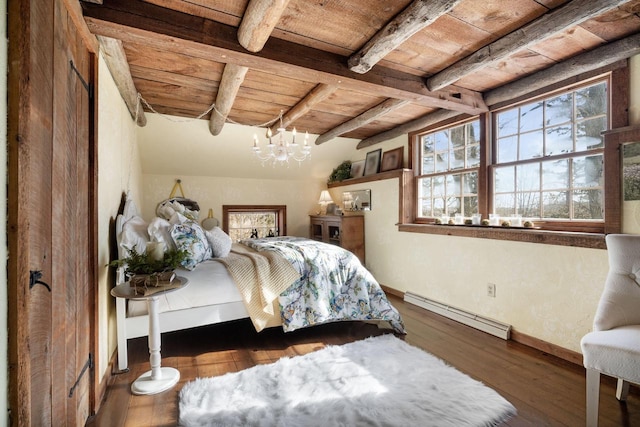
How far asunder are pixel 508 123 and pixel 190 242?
312 cm

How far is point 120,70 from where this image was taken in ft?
7.46

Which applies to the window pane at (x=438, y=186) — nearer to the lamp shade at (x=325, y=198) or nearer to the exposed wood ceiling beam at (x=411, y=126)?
the exposed wood ceiling beam at (x=411, y=126)

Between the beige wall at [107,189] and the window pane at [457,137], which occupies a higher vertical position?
the window pane at [457,137]

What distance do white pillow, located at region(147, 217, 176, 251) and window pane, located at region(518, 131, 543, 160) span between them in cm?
318

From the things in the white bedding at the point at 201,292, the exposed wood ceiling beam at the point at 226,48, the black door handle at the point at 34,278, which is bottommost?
the white bedding at the point at 201,292

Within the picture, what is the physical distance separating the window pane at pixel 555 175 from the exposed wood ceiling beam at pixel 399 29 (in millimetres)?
1750

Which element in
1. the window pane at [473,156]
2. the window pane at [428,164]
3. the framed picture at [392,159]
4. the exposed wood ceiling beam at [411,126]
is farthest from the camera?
the framed picture at [392,159]

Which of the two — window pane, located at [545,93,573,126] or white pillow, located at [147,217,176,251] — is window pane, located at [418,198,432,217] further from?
white pillow, located at [147,217,176,251]

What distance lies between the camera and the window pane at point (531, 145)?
2.70 metres

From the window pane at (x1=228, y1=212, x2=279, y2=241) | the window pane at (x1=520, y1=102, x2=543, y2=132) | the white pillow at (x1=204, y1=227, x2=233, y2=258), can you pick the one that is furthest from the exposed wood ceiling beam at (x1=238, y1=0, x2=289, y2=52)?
the window pane at (x1=228, y1=212, x2=279, y2=241)

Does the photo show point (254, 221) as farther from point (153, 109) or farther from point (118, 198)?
point (118, 198)

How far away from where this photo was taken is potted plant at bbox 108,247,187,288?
6.40 feet

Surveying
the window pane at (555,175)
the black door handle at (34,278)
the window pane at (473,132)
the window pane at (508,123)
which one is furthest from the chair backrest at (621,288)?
the black door handle at (34,278)

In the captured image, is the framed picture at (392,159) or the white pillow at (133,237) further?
the framed picture at (392,159)
